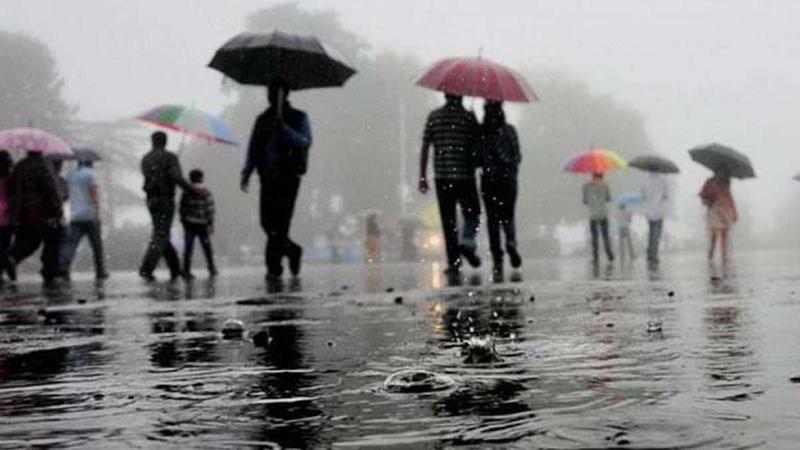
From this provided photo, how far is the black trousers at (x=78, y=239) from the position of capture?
55.1ft

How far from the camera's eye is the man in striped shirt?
40.7 feet

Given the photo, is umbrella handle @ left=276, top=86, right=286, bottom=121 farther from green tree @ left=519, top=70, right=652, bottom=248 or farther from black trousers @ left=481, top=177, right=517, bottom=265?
green tree @ left=519, top=70, right=652, bottom=248

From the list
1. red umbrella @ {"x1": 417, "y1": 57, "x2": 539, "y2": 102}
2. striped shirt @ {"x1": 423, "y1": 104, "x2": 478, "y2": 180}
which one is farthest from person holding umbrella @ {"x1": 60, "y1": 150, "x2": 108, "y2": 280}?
striped shirt @ {"x1": 423, "y1": 104, "x2": 478, "y2": 180}

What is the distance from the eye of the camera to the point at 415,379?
293cm

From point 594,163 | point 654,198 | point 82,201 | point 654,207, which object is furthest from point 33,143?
point 594,163

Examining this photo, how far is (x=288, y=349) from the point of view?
427 cm

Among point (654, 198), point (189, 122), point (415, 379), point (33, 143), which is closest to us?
point (415, 379)

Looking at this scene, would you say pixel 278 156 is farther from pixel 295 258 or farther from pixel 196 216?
pixel 196 216

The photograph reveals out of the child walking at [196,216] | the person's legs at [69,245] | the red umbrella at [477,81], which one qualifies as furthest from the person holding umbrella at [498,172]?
the person's legs at [69,245]

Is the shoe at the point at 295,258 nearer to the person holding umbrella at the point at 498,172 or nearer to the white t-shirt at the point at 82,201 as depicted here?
the person holding umbrella at the point at 498,172

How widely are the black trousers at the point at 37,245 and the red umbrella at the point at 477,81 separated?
5.35 meters

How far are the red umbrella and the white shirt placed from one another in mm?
8767

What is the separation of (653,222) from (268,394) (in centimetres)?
1973

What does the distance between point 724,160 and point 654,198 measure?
273 centimetres
